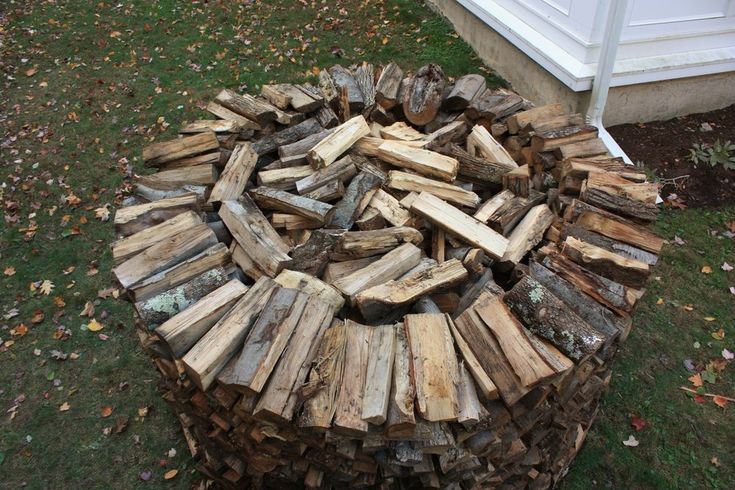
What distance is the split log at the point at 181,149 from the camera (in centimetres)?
351

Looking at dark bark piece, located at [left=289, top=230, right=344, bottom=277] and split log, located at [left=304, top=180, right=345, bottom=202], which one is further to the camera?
split log, located at [left=304, top=180, right=345, bottom=202]

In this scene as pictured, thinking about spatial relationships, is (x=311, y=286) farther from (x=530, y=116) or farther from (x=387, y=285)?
(x=530, y=116)

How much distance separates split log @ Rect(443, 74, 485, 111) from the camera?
3791 millimetres

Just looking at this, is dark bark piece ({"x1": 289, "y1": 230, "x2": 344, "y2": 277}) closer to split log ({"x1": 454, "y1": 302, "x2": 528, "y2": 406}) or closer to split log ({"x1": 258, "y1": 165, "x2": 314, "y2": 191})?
split log ({"x1": 258, "y1": 165, "x2": 314, "y2": 191})

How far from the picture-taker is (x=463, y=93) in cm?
380

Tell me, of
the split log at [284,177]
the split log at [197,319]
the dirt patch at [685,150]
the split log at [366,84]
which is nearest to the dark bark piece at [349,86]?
the split log at [366,84]

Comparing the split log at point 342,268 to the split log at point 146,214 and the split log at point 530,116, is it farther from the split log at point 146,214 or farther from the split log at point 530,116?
the split log at point 530,116

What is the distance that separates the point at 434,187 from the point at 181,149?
1716 millimetres

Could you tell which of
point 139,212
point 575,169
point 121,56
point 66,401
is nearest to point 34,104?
point 121,56

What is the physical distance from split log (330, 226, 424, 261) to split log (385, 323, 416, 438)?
66 centimetres

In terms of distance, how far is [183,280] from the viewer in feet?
8.70

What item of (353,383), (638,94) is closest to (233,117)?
(353,383)

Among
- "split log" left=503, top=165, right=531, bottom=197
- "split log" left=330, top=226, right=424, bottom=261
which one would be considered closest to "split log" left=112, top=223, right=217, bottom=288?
"split log" left=330, top=226, right=424, bottom=261

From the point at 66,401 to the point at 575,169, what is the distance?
3986 millimetres
